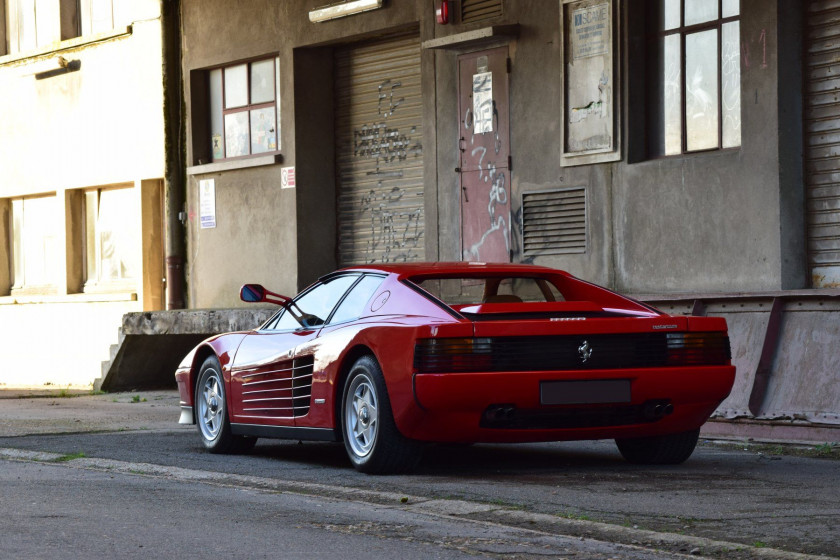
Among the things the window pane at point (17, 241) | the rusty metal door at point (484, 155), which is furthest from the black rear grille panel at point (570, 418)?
the window pane at point (17, 241)

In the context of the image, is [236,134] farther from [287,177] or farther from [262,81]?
[287,177]

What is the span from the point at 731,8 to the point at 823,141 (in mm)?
1549

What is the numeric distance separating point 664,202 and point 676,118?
824 millimetres

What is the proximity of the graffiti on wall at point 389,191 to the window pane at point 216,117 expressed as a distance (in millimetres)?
2309

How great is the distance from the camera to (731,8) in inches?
518

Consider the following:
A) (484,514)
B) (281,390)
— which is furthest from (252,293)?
(484,514)

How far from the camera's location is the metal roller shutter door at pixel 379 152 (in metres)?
17.6

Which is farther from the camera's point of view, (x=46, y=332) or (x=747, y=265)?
(x=46, y=332)

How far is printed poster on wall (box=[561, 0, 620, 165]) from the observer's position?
46.6 feet

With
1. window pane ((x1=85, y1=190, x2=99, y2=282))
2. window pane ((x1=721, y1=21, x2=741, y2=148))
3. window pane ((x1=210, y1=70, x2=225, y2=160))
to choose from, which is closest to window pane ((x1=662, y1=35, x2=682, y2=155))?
window pane ((x1=721, y1=21, x2=741, y2=148))

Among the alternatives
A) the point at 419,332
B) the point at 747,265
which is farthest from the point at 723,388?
the point at 747,265

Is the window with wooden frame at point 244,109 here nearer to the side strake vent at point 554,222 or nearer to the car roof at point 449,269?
the side strake vent at point 554,222

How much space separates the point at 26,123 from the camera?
75.6 ft

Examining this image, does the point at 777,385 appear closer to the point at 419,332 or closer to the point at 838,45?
the point at 838,45
